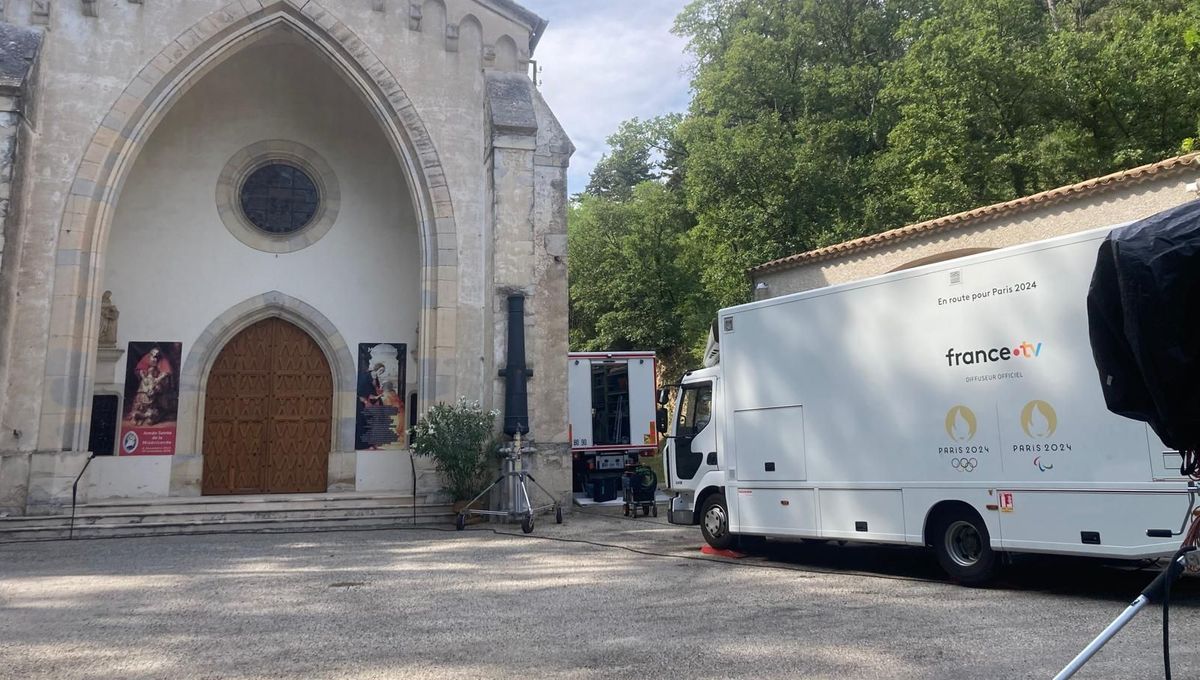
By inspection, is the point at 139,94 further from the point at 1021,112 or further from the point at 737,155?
the point at 1021,112

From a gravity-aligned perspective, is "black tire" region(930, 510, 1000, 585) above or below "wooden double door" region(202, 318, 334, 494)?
below

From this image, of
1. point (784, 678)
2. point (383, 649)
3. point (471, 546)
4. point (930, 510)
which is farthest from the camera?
point (471, 546)

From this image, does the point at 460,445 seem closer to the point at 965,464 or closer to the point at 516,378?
the point at 516,378

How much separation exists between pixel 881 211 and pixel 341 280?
1405cm

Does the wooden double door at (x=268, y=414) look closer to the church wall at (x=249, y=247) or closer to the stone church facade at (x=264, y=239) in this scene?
the stone church facade at (x=264, y=239)

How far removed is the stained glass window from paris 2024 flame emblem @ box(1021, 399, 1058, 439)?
14.2 m

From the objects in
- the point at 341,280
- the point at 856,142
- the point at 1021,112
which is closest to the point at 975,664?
the point at 341,280

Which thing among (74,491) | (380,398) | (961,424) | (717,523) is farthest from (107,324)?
(961,424)

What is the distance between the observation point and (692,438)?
11258 millimetres

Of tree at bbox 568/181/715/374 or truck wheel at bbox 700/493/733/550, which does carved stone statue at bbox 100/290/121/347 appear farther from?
tree at bbox 568/181/715/374

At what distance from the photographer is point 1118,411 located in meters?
3.08

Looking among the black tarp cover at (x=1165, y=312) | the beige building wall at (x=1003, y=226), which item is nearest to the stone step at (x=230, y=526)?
the beige building wall at (x=1003, y=226)

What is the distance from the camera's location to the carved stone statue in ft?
49.5

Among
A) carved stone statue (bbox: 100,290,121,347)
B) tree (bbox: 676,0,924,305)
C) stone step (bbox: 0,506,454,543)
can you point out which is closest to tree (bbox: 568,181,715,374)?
tree (bbox: 676,0,924,305)
